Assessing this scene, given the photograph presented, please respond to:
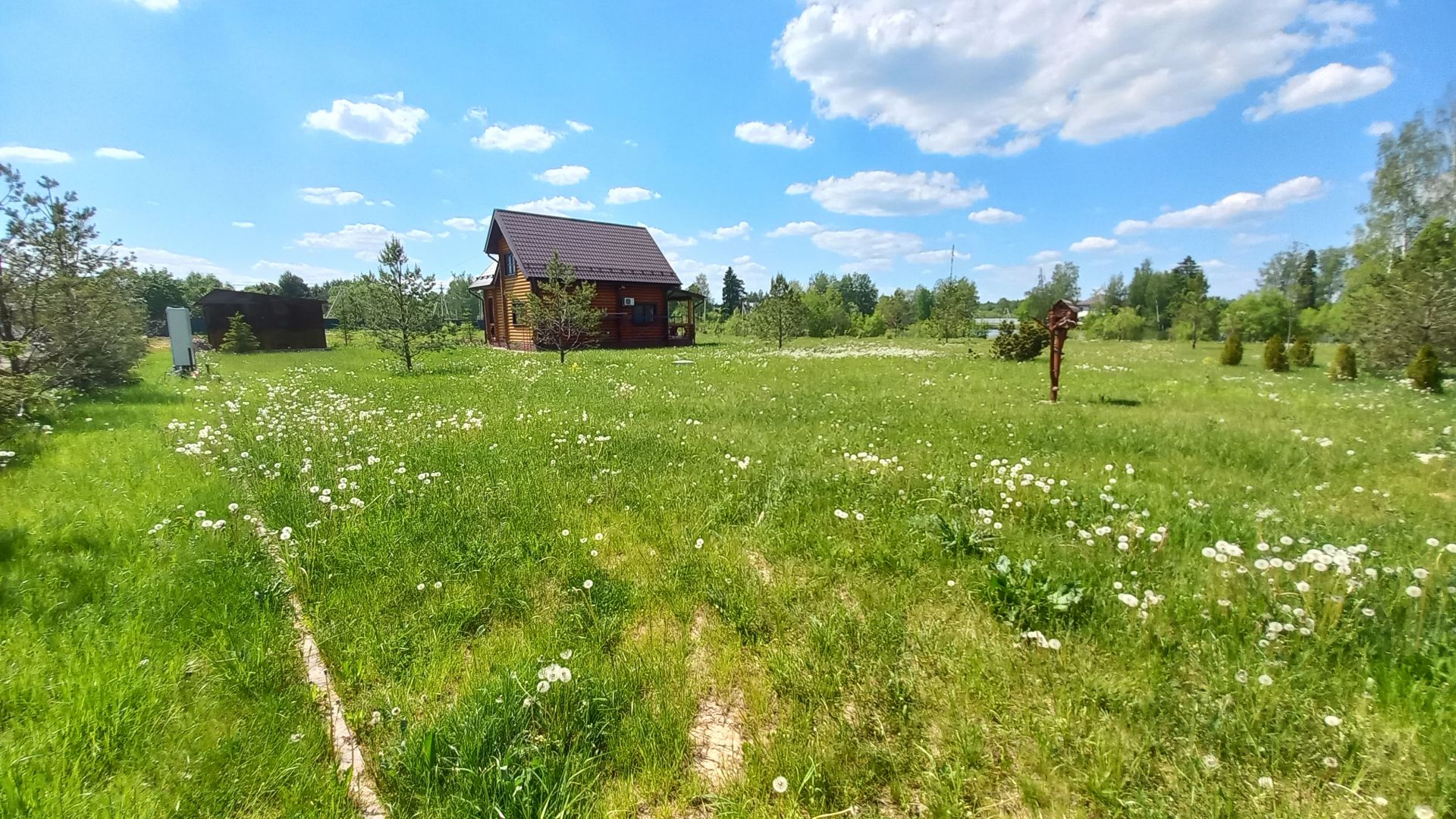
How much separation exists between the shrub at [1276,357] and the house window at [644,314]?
90.2 ft

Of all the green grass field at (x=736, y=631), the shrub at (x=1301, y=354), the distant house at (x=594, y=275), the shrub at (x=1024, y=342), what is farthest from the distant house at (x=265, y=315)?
the shrub at (x=1301, y=354)

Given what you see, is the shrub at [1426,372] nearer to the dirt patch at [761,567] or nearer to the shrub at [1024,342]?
the shrub at [1024,342]

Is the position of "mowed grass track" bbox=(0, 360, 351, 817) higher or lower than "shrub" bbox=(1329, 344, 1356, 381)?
lower

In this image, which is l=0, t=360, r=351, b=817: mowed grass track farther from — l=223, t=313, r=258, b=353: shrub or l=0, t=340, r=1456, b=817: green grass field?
l=223, t=313, r=258, b=353: shrub

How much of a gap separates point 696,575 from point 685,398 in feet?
24.4

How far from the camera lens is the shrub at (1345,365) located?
16.3 metres

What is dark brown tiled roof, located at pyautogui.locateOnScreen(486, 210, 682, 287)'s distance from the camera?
2902cm

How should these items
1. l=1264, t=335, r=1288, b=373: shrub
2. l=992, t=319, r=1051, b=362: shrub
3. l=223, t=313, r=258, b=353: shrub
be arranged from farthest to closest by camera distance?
l=223, t=313, r=258, b=353: shrub → l=992, t=319, r=1051, b=362: shrub → l=1264, t=335, r=1288, b=373: shrub

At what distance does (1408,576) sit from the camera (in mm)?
3330

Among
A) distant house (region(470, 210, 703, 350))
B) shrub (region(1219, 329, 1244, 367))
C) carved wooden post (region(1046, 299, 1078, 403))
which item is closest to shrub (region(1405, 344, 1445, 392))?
shrub (region(1219, 329, 1244, 367))

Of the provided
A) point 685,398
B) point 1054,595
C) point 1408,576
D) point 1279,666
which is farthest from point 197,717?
point 685,398

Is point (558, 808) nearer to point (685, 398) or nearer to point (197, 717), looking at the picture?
point (197, 717)

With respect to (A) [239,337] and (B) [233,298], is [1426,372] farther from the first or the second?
(B) [233,298]

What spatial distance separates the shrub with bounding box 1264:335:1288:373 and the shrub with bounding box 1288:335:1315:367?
9.58 feet
